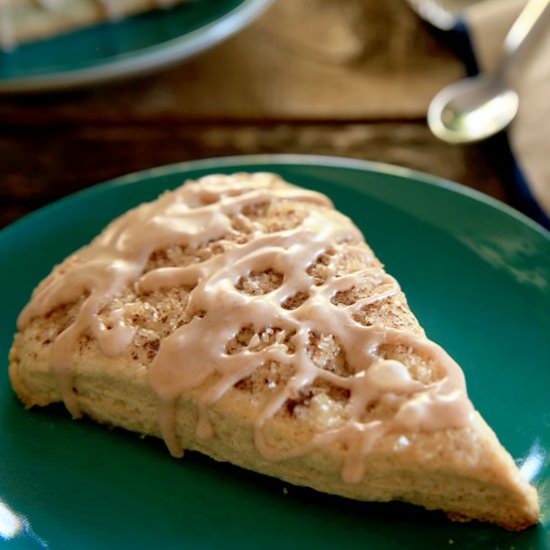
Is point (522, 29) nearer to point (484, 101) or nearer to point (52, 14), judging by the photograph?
point (484, 101)

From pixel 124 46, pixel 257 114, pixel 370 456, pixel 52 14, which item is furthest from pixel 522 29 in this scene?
pixel 370 456

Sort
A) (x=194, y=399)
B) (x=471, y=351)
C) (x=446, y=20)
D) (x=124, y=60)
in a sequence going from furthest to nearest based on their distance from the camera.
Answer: (x=446, y=20), (x=124, y=60), (x=471, y=351), (x=194, y=399)

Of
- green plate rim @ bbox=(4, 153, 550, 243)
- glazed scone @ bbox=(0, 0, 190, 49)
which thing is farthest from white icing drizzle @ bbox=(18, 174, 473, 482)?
glazed scone @ bbox=(0, 0, 190, 49)

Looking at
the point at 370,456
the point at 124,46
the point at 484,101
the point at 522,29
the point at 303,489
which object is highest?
the point at 522,29

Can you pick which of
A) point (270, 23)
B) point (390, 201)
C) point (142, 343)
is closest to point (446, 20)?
point (270, 23)

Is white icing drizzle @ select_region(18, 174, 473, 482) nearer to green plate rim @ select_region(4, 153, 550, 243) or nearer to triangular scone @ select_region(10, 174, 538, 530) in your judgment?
triangular scone @ select_region(10, 174, 538, 530)

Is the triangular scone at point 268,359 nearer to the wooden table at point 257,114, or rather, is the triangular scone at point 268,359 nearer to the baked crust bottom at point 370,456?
the baked crust bottom at point 370,456

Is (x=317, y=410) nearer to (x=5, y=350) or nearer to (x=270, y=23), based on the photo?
(x=5, y=350)
